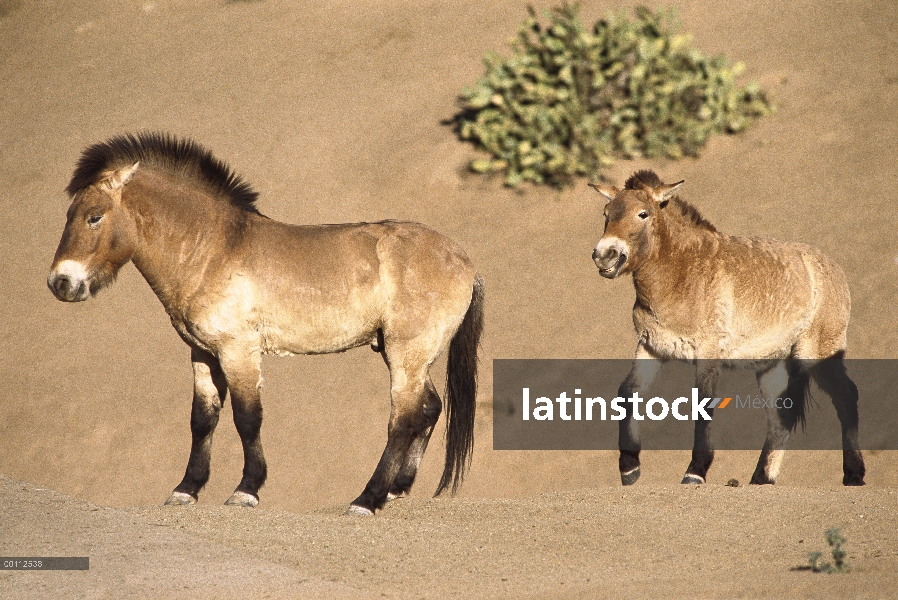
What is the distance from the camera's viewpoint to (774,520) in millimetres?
7848

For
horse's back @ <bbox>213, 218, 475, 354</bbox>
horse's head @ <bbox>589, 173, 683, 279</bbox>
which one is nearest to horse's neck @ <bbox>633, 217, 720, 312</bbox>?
horse's head @ <bbox>589, 173, 683, 279</bbox>

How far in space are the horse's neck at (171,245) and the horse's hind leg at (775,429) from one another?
16.9 feet

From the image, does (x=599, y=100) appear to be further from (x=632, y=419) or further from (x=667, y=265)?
(x=632, y=419)

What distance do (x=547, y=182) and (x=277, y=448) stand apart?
5707mm

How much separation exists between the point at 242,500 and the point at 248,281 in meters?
1.68

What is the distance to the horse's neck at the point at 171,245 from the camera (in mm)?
8484

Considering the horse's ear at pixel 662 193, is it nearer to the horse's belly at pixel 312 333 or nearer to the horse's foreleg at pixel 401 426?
the horse's foreleg at pixel 401 426

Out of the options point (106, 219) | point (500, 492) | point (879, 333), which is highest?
point (106, 219)

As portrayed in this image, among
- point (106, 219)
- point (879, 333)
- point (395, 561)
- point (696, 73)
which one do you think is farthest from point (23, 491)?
point (696, 73)

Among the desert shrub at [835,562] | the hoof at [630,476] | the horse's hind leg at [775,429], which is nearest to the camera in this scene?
the desert shrub at [835,562]

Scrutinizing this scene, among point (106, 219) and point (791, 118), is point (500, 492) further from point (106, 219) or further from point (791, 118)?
point (791, 118)

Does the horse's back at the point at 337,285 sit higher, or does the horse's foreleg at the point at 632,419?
the horse's back at the point at 337,285

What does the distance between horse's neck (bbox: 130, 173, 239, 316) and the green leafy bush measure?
25.4ft

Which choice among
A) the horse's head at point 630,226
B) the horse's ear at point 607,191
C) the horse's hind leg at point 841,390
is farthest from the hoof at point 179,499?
the horse's hind leg at point 841,390
